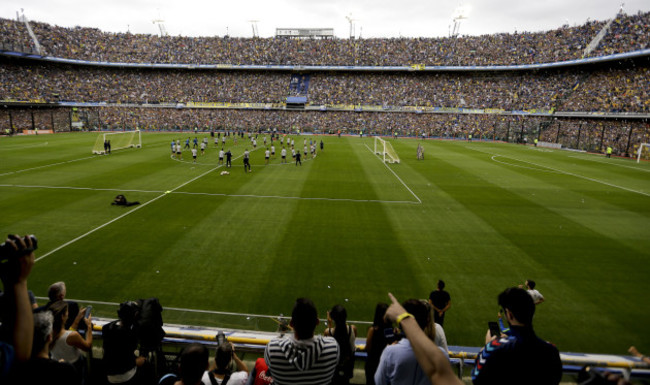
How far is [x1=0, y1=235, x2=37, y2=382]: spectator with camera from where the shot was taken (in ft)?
8.09

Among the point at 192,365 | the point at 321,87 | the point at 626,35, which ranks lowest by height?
the point at 192,365

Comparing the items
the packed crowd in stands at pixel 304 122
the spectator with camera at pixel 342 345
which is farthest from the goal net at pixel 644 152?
the spectator with camera at pixel 342 345

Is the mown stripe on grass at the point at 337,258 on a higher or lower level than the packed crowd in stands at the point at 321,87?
lower

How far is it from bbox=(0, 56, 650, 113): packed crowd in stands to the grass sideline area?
39.5 metres

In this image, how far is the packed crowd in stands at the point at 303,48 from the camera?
59719 mm

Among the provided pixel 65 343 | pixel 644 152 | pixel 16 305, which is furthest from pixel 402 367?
pixel 644 152

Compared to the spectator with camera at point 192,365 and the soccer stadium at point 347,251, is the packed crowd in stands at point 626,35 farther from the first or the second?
the spectator with camera at point 192,365

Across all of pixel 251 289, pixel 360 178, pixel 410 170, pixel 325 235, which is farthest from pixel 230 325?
pixel 410 170

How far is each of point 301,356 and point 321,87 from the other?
7213 cm

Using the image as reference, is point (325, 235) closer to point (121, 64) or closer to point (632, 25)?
point (632, 25)

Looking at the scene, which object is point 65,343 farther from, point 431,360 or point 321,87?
point 321,87

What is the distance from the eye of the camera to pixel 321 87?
71.6 m

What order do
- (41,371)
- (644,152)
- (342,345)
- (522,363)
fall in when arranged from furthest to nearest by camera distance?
(644,152) → (342,345) → (522,363) → (41,371)

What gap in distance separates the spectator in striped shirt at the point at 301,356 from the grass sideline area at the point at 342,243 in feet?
15.6
